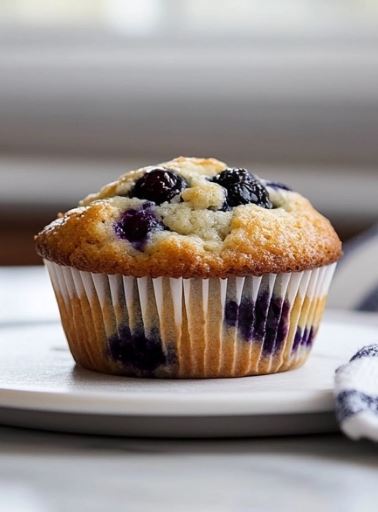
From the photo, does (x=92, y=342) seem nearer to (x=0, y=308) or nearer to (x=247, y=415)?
(x=247, y=415)

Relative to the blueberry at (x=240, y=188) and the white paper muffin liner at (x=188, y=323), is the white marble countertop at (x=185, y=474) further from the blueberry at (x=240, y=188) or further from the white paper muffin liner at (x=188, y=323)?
the blueberry at (x=240, y=188)

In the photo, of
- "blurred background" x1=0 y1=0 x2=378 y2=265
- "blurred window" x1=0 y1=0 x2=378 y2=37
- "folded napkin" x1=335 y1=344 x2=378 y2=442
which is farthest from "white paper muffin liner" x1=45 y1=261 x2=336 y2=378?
"blurred window" x1=0 y1=0 x2=378 y2=37

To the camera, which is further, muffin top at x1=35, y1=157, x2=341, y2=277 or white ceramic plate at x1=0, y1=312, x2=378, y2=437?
muffin top at x1=35, y1=157, x2=341, y2=277

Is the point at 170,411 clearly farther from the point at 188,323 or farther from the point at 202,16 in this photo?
the point at 202,16

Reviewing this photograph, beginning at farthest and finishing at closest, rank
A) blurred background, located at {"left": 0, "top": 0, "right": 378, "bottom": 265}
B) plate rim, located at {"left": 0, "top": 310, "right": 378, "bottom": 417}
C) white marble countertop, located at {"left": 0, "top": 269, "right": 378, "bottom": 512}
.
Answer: blurred background, located at {"left": 0, "top": 0, "right": 378, "bottom": 265}, plate rim, located at {"left": 0, "top": 310, "right": 378, "bottom": 417}, white marble countertop, located at {"left": 0, "top": 269, "right": 378, "bottom": 512}

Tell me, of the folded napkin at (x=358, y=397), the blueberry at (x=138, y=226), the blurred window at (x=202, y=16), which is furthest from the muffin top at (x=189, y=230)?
the blurred window at (x=202, y=16)

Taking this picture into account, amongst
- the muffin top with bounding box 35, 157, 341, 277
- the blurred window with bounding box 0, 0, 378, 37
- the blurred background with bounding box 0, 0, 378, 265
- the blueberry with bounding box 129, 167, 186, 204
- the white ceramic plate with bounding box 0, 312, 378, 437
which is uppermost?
the blueberry with bounding box 129, 167, 186, 204

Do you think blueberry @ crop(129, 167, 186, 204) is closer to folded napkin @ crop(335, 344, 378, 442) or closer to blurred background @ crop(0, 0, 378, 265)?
folded napkin @ crop(335, 344, 378, 442)

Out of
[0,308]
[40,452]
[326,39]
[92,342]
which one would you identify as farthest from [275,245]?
[326,39]
